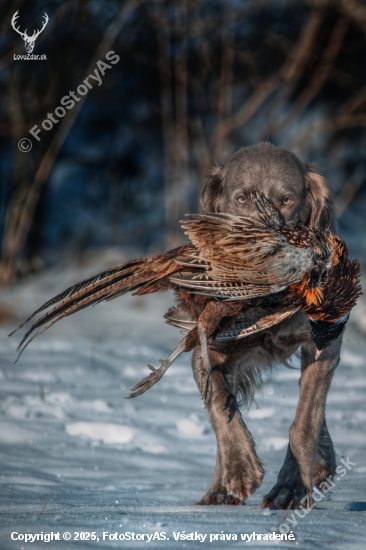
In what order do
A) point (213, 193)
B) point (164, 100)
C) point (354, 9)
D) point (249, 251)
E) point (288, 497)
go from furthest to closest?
point (164, 100)
point (354, 9)
point (213, 193)
point (288, 497)
point (249, 251)

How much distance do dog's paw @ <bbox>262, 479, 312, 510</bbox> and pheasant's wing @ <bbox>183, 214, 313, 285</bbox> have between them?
3.86ft

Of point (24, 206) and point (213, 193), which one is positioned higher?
point (24, 206)

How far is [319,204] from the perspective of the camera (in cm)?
372

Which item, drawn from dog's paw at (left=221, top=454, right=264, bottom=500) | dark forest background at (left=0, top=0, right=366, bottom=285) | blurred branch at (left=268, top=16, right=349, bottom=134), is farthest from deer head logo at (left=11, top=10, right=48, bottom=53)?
dog's paw at (left=221, top=454, right=264, bottom=500)

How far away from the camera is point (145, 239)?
12570 millimetres

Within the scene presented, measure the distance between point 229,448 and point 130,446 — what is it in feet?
4.16

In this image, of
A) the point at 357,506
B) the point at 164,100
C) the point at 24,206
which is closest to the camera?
the point at 357,506

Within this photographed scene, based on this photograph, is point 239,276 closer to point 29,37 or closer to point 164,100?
point 29,37

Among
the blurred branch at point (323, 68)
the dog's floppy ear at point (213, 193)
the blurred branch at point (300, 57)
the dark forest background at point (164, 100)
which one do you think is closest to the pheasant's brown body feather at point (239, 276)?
the dog's floppy ear at point (213, 193)

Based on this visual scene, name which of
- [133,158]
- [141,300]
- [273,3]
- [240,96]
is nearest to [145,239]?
[133,158]

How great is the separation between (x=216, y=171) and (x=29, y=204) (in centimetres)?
548

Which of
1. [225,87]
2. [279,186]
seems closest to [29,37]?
[225,87]

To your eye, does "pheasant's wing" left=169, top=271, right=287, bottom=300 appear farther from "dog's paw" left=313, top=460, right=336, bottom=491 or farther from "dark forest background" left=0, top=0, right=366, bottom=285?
"dark forest background" left=0, top=0, right=366, bottom=285

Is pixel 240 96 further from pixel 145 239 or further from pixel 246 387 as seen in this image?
pixel 246 387
